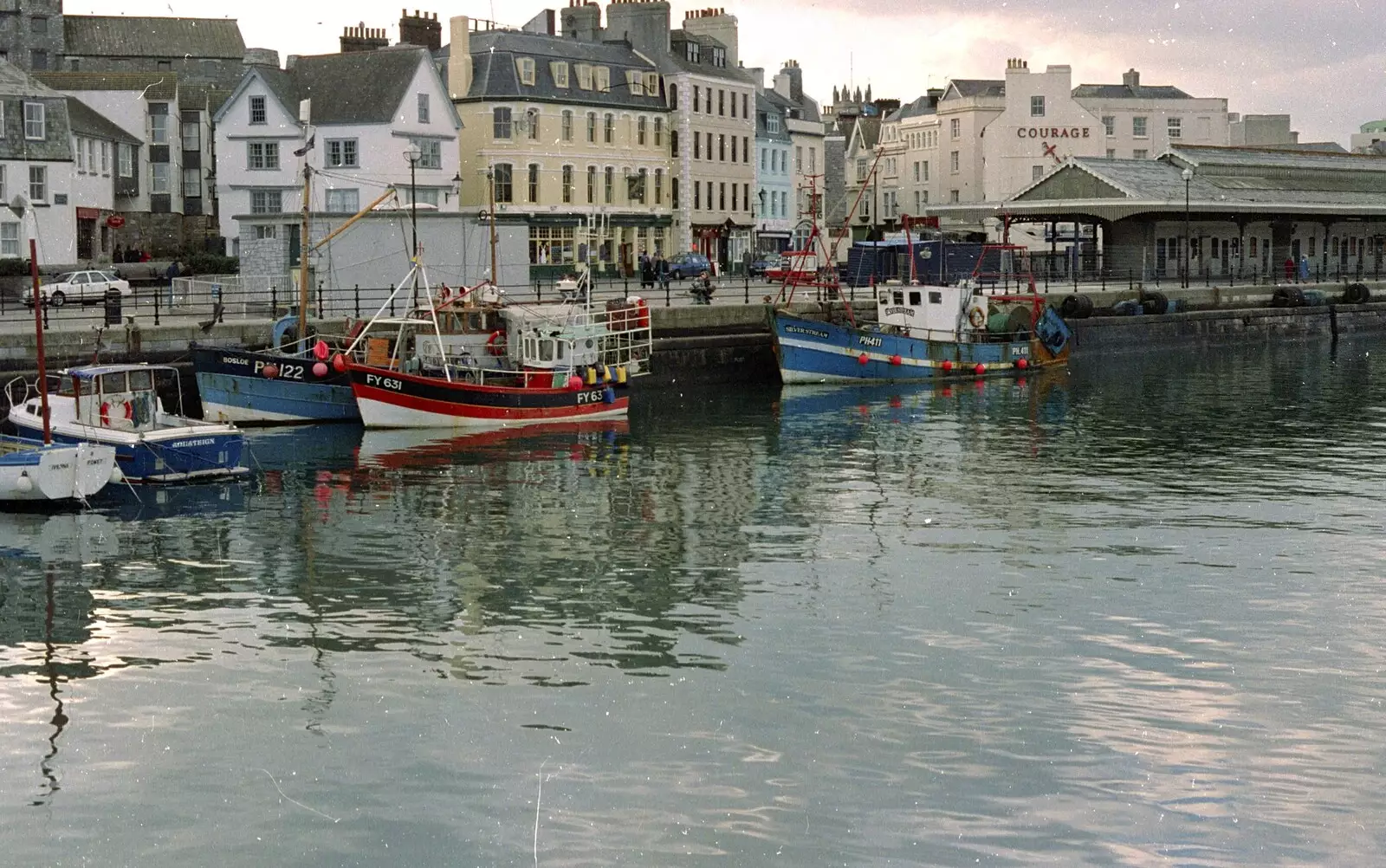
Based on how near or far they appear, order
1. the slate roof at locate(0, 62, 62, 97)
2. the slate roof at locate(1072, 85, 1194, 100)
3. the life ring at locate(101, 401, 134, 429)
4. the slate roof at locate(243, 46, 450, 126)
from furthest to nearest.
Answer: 1. the slate roof at locate(1072, 85, 1194, 100)
2. the slate roof at locate(243, 46, 450, 126)
3. the slate roof at locate(0, 62, 62, 97)
4. the life ring at locate(101, 401, 134, 429)

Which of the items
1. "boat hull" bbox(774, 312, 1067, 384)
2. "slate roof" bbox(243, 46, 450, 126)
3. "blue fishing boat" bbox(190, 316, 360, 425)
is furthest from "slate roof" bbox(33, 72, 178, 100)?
"blue fishing boat" bbox(190, 316, 360, 425)

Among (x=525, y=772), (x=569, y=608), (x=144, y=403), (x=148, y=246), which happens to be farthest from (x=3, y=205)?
(x=525, y=772)

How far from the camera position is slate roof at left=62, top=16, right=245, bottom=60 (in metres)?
109

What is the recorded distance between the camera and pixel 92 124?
85.6 metres

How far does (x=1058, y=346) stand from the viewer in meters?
62.7

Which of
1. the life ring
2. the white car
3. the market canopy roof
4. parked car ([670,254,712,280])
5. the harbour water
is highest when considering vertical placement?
the market canopy roof

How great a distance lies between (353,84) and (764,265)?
22080mm

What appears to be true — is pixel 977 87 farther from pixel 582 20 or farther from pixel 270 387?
pixel 270 387

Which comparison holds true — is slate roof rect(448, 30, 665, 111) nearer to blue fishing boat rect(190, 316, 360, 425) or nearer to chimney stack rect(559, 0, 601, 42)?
chimney stack rect(559, 0, 601, 42)

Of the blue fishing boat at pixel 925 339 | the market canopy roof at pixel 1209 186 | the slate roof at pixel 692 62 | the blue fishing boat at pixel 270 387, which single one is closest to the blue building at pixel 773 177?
the slate roof at pixel 692 62

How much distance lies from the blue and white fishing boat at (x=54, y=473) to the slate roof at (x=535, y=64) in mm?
57129

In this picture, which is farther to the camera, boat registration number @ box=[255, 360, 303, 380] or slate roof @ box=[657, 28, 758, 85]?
slate roof @ box=[657, 28, 758, 85]

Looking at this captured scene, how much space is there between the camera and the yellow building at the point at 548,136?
284ft

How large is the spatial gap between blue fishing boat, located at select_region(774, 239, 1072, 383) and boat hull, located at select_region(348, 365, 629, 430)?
13189 millimetres
